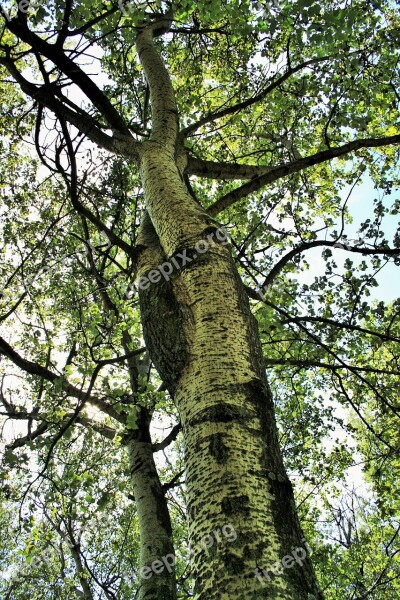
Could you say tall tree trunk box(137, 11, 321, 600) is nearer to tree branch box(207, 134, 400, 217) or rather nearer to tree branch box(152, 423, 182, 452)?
tree branch box(207, 134, 400, 217)

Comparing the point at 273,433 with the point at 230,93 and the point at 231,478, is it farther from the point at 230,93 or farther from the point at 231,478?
the point at 230,93

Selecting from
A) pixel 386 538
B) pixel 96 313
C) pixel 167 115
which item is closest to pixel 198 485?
pixel 167 115

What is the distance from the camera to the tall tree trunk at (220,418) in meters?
1.27

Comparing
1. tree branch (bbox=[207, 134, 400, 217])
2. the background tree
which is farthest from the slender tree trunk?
tree branch (bbox=[207, 134, 400, 217])

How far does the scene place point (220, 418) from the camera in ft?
5.41

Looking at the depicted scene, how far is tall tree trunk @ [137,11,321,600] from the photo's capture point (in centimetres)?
127

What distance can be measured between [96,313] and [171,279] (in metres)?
3.62

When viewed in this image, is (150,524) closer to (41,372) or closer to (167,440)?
(167,440)

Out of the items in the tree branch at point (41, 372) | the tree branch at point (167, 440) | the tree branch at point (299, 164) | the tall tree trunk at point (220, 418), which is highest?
the tree branch at point (299, 164)

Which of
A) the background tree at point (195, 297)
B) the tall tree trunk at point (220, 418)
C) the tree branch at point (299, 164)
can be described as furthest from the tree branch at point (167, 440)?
the tall tree trunk at point (220, 418)

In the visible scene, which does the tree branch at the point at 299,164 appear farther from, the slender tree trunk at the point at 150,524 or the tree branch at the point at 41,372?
the slender tree trunk at the point at 150,524

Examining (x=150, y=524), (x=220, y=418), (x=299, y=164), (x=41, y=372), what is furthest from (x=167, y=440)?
(x=220, y=418)

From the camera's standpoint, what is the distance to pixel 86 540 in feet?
37.9

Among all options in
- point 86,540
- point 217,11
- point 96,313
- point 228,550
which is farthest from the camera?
point 86,540
